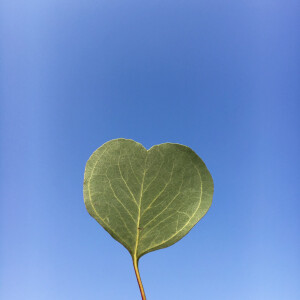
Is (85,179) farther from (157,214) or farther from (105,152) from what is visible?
(157,214)

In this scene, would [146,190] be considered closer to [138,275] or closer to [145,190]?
[145,190]

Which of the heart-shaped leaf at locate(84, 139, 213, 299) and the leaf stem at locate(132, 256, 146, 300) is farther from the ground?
the heart-shaped leaf at locate(84, 139, 213, 299)

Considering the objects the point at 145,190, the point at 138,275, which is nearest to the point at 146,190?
the point at 145,190

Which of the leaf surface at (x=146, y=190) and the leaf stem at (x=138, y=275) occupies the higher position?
the leaf surface at (x=146, y=190)

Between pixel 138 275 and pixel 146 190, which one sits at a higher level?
pixel 146 190

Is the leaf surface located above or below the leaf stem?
above

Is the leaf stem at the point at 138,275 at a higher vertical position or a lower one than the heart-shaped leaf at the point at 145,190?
lower
